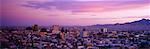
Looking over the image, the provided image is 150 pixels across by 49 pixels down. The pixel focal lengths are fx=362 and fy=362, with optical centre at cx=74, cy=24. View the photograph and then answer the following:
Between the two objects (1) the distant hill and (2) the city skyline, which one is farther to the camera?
(1) the distant hill

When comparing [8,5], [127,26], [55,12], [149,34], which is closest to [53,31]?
[55,12]

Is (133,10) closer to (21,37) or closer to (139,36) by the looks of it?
(139,36)

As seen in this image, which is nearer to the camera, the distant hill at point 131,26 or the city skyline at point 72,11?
the city skyline at point 72,11

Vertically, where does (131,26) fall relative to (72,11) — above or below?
below

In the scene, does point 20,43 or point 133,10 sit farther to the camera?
point 133,10

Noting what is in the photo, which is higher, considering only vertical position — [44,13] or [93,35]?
[44,13]

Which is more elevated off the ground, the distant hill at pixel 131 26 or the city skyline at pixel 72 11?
the city skyline at pixel 72 11

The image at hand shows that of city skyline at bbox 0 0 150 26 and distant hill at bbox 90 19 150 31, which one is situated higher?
city skyline at bbox 0 0 150 26
